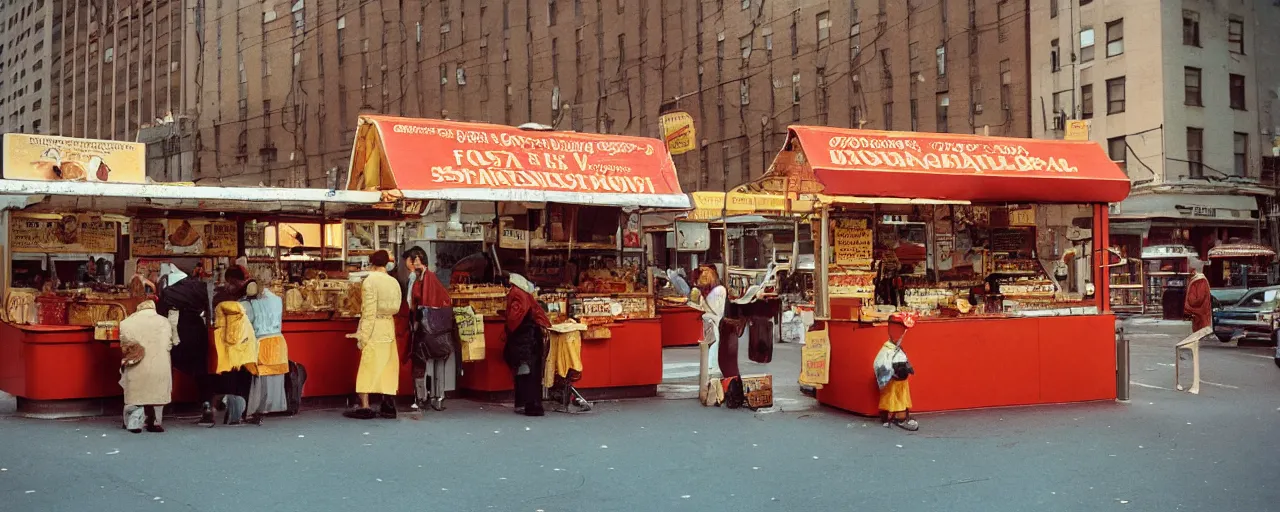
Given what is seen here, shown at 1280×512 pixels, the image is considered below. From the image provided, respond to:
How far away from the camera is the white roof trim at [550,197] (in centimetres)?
1202

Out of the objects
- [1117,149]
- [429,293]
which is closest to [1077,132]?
[429,293]

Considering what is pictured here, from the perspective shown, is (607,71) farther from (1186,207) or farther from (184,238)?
(184,238)

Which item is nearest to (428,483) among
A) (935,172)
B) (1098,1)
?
(935,172)

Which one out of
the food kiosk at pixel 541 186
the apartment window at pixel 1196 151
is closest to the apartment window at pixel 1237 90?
the apartment window at pixel 1196 151

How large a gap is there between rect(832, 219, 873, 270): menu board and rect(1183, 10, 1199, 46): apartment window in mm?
29149

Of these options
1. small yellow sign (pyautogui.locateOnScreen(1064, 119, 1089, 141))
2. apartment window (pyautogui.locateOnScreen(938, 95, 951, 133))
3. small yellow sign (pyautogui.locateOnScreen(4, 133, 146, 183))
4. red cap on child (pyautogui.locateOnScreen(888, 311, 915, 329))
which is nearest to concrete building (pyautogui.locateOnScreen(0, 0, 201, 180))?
apartment window (pyautogui.locateOnScreen(938, 95, 951, 133))

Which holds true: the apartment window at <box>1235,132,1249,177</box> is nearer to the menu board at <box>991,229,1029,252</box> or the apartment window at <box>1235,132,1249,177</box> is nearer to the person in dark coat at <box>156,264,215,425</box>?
the menu board at <box>991,229,1029,252</box>

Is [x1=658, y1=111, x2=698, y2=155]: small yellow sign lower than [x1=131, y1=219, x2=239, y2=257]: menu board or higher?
higher

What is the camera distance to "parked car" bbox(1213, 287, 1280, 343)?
872 inches

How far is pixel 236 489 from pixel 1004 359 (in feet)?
27.8

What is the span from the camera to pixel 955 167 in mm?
12336

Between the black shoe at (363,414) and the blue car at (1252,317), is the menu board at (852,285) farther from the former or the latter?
the blue car at (1252,317)

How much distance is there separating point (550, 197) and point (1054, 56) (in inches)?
1268

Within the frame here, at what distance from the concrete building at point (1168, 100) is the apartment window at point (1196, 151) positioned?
0.04 meters
